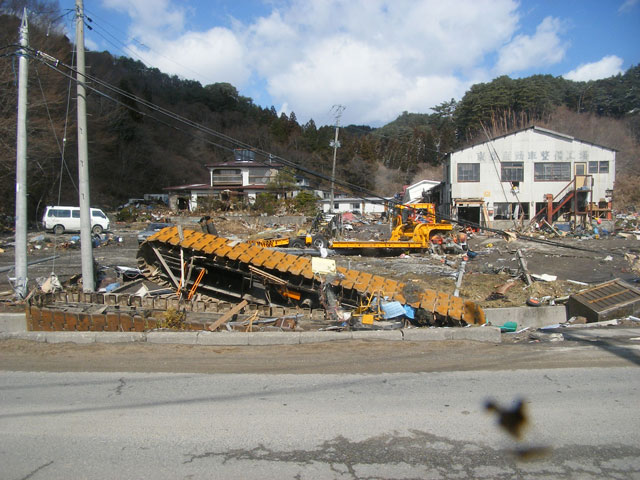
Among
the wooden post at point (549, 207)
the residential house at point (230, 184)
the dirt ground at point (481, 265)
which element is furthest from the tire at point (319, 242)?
the residential house at point (230, 184)

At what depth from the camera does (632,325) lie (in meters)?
9.51

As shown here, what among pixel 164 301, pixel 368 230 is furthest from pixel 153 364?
pixel 368 230

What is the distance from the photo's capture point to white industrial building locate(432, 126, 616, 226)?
108 ft

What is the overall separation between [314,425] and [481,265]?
15007 mm

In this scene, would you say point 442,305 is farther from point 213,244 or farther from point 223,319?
point 213,244

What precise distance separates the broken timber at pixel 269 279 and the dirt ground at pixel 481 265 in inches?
31.1

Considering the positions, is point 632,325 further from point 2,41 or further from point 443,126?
point 443,126

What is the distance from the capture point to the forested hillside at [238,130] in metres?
36.2

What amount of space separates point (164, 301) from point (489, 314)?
778 centimetres

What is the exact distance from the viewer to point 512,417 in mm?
4352

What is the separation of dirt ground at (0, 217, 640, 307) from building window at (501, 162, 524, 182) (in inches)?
369

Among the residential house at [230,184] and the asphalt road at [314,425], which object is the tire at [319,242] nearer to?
the asphalt road at [314,425]

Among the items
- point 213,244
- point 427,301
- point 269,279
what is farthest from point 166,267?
point 427,301

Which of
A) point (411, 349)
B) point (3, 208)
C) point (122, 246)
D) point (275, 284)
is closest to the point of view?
point (411, 349)
